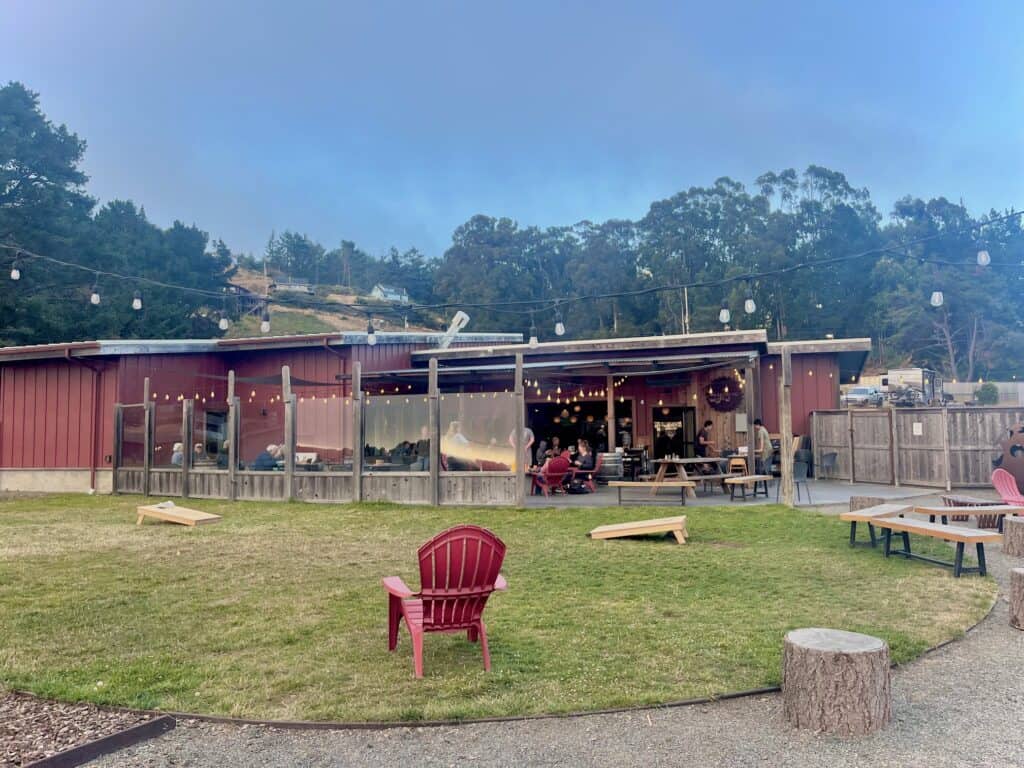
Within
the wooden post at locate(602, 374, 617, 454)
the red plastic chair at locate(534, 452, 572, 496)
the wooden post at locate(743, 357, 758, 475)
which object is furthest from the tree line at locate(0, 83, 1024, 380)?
the red plastic chair at locate(534, 452, 572, 496)

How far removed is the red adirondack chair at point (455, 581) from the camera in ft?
13.0

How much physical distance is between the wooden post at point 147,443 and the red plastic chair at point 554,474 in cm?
784

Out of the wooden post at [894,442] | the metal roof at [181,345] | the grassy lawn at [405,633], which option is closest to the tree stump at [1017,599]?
the grassy lawn at [405,633]

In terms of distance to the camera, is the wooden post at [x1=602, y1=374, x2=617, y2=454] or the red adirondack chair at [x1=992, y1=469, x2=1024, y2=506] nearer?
the red adirondack chair at [x1=992, y1=469, x2=1024, y2=506]

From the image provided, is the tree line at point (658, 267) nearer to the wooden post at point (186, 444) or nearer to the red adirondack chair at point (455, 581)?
the wooden post at point (186, 444)

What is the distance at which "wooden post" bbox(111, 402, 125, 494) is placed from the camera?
14453mm

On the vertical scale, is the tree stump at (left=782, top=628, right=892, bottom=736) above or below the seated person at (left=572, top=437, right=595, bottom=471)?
below

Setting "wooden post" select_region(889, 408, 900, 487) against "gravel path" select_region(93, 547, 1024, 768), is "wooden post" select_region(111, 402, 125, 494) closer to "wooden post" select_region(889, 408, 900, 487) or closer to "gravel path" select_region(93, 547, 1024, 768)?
"gravel path" select_region(93, 547, 1024, 768)

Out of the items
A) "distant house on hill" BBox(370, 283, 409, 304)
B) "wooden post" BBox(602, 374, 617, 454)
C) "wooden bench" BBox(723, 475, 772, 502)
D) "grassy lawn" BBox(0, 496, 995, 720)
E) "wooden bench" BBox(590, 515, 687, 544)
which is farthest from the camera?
"distant house on hill" BBox(370, 283, 409, 304)

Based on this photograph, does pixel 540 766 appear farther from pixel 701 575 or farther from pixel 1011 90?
pixel 1011 90

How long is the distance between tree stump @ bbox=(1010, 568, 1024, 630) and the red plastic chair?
8.26 metres

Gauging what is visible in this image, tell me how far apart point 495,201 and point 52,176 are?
17026 centimetres

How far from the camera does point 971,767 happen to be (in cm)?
277

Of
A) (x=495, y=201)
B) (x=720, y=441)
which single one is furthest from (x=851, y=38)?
(x=495, y=201)
